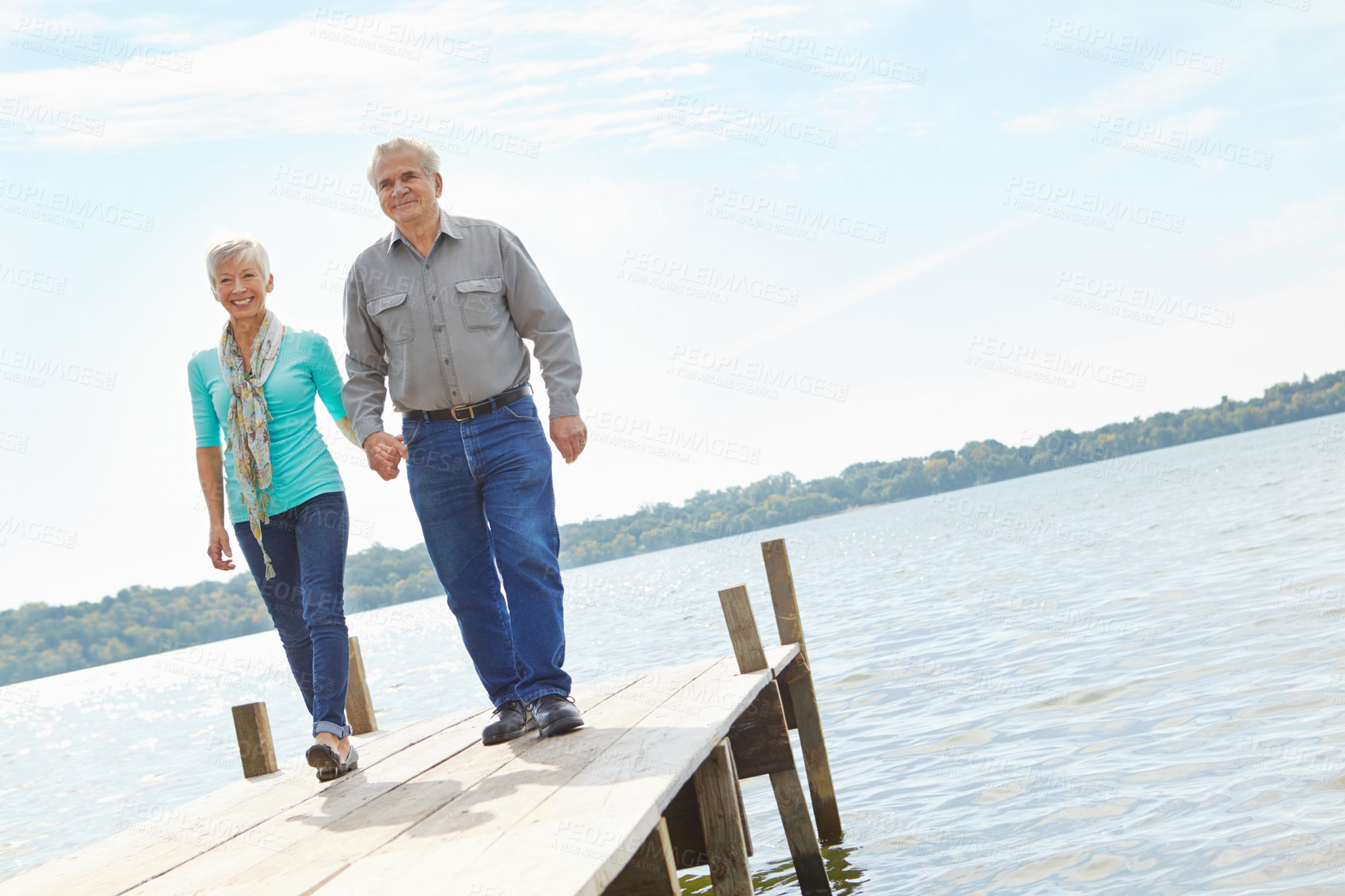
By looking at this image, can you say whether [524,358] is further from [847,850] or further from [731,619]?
[847,850]

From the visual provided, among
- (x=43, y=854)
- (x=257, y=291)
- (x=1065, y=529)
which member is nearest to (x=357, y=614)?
(x=1065, y=529)

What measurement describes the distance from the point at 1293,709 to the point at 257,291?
6988 mm

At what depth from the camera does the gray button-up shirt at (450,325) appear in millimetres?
4020

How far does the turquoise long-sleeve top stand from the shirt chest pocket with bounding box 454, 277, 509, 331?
624mm

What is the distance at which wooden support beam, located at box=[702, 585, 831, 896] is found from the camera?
4984 mm

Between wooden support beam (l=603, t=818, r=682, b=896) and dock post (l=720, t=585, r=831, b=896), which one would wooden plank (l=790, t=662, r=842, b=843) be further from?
wooden support beam (l=603, t=818, r=682, b=896)

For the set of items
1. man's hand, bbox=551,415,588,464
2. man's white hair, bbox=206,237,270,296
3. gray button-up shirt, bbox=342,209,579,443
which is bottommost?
man's hand, bbox=551,415,588,464

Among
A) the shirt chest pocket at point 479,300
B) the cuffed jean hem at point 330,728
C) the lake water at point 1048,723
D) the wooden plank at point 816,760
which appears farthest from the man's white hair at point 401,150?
the wooden plank at point 816,760

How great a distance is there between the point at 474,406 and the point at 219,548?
1145 mm

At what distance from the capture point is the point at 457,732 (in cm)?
460

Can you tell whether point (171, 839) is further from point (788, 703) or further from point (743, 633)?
point (788, 703)

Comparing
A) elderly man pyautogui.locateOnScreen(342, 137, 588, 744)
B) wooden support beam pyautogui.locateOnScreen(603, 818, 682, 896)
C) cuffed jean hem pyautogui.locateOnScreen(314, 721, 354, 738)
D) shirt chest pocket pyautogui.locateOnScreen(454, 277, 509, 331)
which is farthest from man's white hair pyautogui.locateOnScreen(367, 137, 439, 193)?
wooden support beam pyautogui.locateOnScreen(603, 818, 682, 896)

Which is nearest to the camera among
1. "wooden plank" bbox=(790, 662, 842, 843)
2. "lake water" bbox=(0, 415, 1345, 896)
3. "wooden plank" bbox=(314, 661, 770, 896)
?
"wooden plank" bbox=(314, 661, 770, 896)

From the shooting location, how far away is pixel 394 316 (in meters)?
4.09
